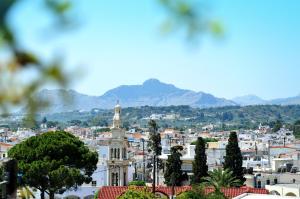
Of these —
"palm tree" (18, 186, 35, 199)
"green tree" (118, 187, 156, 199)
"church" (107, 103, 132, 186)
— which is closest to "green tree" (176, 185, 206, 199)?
"green tree" (118, 187, 156, 199)

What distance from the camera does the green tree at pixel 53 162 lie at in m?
28.2

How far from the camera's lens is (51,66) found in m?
1.17

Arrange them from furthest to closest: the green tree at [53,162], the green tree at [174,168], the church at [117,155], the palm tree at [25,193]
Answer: the green tree at [174,168]
the church at [117,155]
the green tree at [53,162]
the palm tree at [25,193]

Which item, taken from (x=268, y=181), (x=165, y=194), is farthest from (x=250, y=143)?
(x=165, y=194)

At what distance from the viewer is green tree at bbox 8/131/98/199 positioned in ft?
92.4

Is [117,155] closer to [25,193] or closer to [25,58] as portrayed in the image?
[25,193]

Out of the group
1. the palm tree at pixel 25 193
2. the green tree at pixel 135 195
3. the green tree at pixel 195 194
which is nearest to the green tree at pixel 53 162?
the green tree at pixel 135 195

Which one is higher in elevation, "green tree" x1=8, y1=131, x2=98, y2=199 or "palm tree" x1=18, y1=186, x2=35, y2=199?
"palm tree" x1=18, y1=186, x2=35, y2=199

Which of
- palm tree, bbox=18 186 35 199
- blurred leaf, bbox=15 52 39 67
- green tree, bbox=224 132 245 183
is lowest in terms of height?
green tree, bbox=224 132 245 183

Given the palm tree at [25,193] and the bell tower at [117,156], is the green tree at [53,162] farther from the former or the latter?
the palm tree at [25,193]

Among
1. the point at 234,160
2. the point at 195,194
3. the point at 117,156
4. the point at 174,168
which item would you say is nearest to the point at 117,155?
the point at 117,156

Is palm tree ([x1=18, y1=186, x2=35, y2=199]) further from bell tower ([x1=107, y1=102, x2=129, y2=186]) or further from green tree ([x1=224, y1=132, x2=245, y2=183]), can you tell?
green tree ([x1=224, y1=132, x2=245, y2=183])

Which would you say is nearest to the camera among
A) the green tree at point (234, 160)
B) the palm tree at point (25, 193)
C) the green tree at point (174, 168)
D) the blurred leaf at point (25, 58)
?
the blurred leaf at point (25, 58)

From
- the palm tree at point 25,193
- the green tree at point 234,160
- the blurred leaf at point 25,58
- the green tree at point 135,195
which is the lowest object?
the green tree at point 135,195
